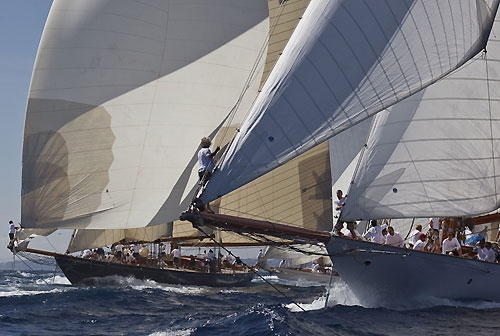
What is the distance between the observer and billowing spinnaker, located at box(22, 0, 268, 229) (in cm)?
2494

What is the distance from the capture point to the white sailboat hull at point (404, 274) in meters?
16.8

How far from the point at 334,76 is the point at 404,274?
5.41 meters

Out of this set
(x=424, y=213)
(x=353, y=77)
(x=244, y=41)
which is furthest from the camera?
(x=244, y=41)

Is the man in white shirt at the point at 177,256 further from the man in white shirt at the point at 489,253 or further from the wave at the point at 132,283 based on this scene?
the man in white shirt at the point at 489,253

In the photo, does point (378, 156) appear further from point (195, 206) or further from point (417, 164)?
point (195, 206)

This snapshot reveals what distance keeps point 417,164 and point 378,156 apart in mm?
930

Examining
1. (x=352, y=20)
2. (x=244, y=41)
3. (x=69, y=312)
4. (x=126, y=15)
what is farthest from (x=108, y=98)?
(x=352, y=20)

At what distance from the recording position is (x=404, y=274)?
55.8ft

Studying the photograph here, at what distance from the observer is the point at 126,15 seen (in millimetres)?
25562

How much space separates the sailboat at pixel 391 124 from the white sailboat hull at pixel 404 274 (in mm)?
25

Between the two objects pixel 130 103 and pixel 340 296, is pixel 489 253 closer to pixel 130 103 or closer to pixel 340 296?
pixel 340 296

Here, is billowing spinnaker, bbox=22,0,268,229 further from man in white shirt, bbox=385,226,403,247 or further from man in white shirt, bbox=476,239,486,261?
man in white shirt, bbox=476,239,486,261

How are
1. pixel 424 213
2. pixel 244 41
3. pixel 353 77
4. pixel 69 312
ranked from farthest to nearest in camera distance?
pixel 244 41 → pixel 69 312 → pixel 424 213 → pixel 353 77

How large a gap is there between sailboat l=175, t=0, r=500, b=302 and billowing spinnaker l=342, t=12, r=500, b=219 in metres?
0.03
